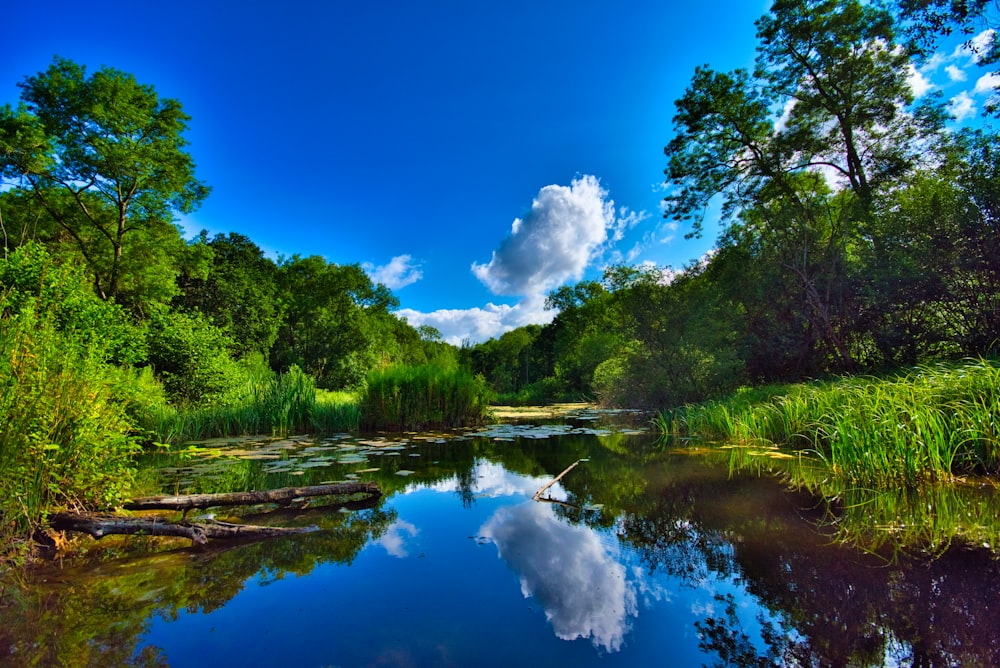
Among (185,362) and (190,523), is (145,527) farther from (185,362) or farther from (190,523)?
(185,362)

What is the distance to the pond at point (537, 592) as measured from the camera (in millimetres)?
2117

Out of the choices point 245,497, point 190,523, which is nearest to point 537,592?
point 190,523

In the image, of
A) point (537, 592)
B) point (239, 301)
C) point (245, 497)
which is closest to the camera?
point (537, 592)

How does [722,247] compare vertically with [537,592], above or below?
above

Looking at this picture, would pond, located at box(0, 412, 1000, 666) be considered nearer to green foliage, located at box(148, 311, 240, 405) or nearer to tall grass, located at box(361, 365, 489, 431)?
tall grass, located at box(361, 365, 489, 431)

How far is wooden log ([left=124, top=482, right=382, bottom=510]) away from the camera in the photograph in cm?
402

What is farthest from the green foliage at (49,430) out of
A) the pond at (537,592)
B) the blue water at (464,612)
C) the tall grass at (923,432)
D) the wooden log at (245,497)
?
the tall grass at (923,432)

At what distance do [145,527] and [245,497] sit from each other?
42.5 inches

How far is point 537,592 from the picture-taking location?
2.85 meters

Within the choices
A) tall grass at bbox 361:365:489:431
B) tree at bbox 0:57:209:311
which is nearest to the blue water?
tall grass at bbox 361:365:489:431

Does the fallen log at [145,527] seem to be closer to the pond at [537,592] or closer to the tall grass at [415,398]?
the pond at [537,592]

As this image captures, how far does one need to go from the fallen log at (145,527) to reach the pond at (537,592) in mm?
122

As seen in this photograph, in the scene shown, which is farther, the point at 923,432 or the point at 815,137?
the point at 815,137

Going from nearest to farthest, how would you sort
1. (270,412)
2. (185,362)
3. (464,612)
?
(464,612) → (185,362) → (270,412)
